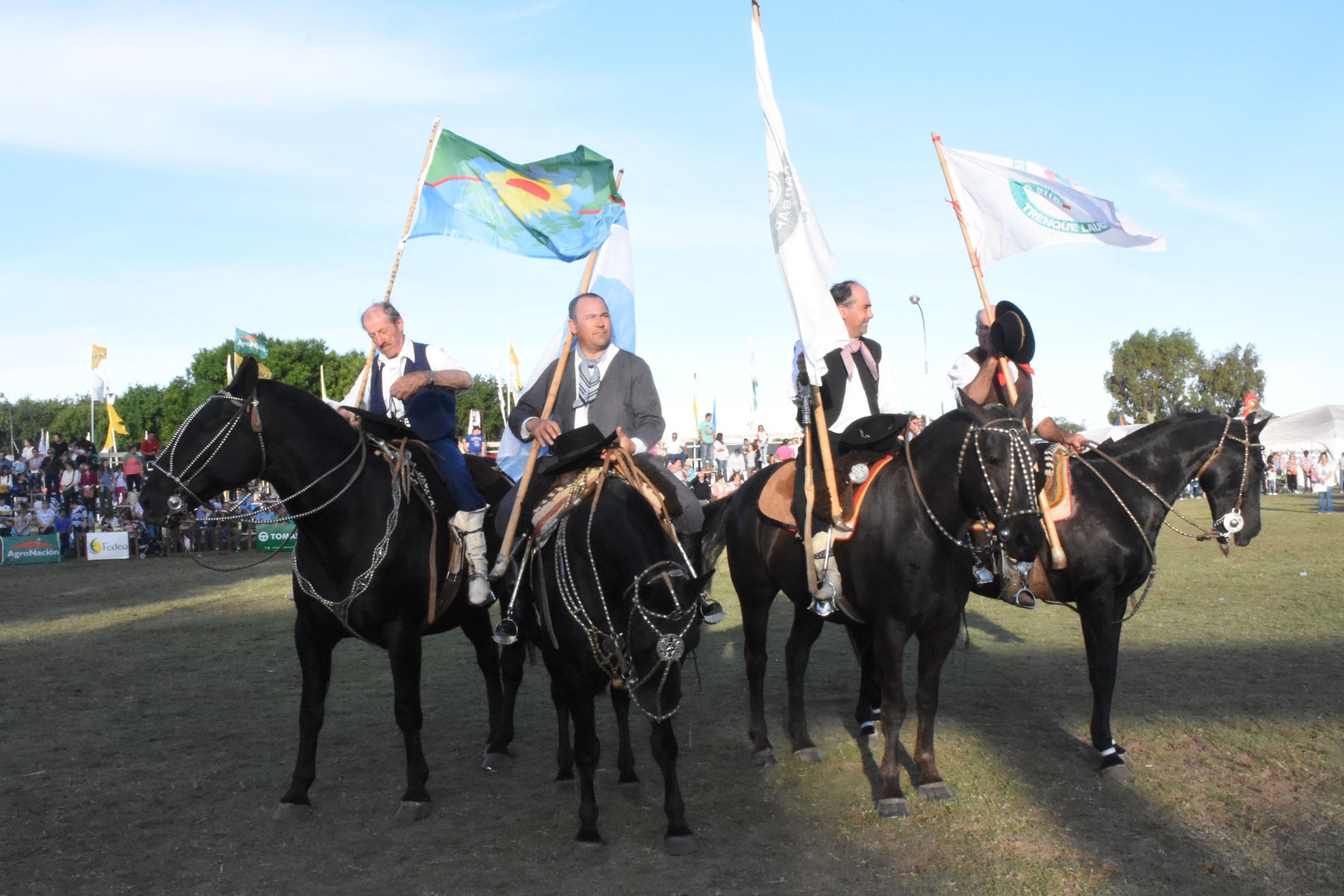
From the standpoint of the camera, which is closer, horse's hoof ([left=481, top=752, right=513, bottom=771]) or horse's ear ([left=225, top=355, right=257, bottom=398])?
horse's ear ([left=225, top=355, right=257, bottom=398])

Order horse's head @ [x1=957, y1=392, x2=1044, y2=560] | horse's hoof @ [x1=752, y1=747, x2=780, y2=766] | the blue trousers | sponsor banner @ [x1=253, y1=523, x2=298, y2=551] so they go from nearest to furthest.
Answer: horse's head @ [x1=957, y1=392, x2=1044, y2=560], the blue trousers, horse's hoof @ [x1=752, y1=747, x2=780, y2=766], sponsor banner @ [x1=253, y1=523, x2=298, y2=551]

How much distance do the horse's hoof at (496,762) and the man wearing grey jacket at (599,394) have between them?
6.43 ft

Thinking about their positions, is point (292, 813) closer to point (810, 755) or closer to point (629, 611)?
point (629, 611)

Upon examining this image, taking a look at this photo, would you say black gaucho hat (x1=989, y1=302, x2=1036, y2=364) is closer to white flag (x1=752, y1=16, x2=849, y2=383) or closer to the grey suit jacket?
white flag (x1=752, y1=16, x2=849, y2=383)

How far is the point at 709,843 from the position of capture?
18.3 ft

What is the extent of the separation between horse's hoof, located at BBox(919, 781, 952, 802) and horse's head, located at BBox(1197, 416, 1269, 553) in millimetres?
2946

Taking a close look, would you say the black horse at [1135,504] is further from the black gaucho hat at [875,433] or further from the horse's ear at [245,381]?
the horse's ear at [245,381]

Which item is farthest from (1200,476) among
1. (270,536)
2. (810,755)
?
(270,536)

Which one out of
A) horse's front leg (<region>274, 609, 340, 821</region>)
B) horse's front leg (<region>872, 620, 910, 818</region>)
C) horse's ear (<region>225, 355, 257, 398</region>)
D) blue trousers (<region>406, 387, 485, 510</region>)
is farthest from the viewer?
blue trousers (<region>406, 387, 485, 510</region>)

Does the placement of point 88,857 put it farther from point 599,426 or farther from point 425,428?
point 599,426

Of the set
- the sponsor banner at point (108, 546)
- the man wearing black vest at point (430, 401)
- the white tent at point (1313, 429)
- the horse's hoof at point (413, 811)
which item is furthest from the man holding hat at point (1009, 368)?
the white tent at point (1313, 429)

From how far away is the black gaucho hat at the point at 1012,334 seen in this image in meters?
7.16

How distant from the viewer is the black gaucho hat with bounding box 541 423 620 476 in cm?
593

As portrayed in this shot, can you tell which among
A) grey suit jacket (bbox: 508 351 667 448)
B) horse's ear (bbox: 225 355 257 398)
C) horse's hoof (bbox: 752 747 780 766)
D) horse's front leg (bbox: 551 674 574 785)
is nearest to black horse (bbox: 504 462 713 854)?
horse's front leg (bbox: 551 674 574 785)
